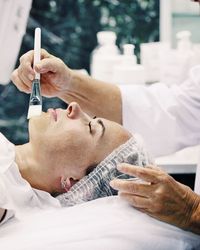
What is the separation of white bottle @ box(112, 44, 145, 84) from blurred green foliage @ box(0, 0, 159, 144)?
0.28 metres

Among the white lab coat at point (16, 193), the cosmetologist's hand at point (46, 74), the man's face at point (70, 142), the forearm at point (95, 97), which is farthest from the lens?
the forearm at point (95, 97)

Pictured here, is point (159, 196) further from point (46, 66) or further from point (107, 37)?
point (107, 37)

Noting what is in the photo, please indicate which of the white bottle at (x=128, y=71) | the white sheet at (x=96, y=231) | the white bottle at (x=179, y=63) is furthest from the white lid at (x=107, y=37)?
the white sheet at (x=96, y=231)

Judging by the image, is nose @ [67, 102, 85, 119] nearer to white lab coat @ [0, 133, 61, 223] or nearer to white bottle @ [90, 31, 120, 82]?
white lab coat @ [0, 133, 61, 223]

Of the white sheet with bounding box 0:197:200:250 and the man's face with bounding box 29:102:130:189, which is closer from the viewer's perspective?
the white sheet with bounding box 0:197:200:250

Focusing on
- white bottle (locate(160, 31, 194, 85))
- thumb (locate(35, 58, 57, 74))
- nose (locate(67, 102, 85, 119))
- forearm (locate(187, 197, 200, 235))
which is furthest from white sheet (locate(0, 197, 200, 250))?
white bottle (locate(160, 31, 194, 85))

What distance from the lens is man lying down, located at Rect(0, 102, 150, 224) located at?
1.49 metres

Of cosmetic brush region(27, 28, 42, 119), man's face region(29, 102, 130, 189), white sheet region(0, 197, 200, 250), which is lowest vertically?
white sheet region(0, 197, 200, 250)

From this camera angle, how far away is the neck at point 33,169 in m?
1.53

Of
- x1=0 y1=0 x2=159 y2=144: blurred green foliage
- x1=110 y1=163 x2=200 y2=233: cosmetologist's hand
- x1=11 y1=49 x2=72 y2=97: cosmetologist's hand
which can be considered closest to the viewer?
x1=110 y1=163 x2=200 y2=233: cosmetologist's hand

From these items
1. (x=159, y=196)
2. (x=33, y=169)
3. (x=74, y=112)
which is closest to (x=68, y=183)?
(x=33, y=169)

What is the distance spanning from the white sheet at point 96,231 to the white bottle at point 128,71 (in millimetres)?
915

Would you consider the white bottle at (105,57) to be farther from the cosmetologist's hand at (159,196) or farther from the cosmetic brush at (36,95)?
the cosmetologist's hand at (159,196)

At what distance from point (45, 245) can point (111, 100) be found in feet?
2.57
